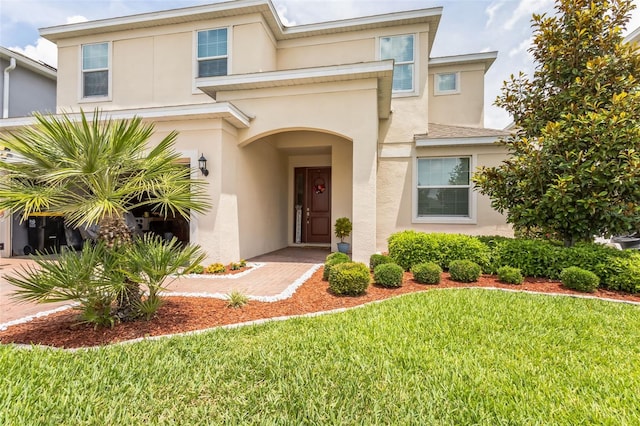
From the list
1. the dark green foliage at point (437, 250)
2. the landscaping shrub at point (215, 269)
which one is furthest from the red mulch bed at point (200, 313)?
the landscaping shrub at point (215, 269)

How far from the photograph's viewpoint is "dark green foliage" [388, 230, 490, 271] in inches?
251

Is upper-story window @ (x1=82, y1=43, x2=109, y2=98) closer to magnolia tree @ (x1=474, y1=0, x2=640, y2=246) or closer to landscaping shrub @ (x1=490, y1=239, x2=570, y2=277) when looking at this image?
magnolia tree @ (x1=474, y1=0, x2=640, y2=246)

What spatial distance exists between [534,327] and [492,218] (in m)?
6.15

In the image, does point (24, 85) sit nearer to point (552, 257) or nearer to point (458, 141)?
point (458, 141)

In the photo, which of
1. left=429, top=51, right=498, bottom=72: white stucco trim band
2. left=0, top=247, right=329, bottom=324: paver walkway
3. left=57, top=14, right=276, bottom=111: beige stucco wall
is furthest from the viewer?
left=429, top=51, right=498, bottom=72: white stucco trim band

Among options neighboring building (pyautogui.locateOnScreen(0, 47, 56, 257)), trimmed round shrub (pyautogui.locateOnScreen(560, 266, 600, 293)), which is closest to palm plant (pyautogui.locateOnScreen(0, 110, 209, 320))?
trimmed round shrub (pyautogui.locateOnScreen(560, 266, 600, 293))

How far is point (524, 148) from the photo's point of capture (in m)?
6.48

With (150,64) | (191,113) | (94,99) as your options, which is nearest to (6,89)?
(94,99)

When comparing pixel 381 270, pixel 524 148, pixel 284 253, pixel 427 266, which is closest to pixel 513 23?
pixel 524 148

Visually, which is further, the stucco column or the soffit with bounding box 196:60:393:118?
the stucco column

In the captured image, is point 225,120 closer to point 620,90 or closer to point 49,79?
point 620,90

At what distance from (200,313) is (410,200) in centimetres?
723

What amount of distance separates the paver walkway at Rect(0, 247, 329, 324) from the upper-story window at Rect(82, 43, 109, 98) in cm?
622

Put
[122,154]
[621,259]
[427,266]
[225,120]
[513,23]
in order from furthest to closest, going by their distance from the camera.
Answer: [513,23], [225,120], [427,266], [621,259], [122,154]
